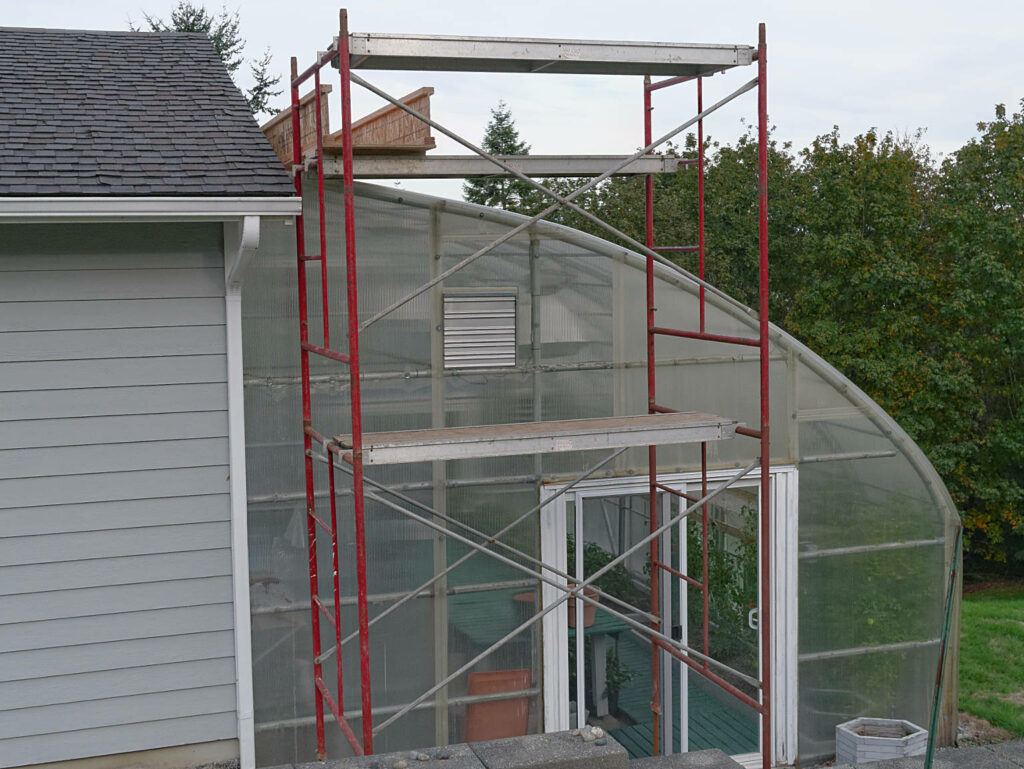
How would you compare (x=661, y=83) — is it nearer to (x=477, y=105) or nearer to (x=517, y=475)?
(x=517, y=475)

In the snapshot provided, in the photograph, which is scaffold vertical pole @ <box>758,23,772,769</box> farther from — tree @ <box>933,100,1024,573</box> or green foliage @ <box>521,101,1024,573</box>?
tree @ <box>933,100,1024,573</box>

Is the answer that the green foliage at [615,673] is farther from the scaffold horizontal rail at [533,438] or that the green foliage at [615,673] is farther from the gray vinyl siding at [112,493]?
the gray vinyl siding at [112,493]

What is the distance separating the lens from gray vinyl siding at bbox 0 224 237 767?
17.2ft

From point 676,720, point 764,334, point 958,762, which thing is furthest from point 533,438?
point 676,720

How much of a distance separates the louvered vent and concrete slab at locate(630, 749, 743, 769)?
2854 millimetres

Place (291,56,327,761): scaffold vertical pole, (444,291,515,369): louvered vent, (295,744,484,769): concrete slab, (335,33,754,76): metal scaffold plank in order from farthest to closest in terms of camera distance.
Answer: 1. (444,291,515,369): louvered vent
2. (291,56,327,761): scaffold vertical pole
3. (335,33,754,76): metal scaffold plank
4. (295,744,484,769): concrete slab

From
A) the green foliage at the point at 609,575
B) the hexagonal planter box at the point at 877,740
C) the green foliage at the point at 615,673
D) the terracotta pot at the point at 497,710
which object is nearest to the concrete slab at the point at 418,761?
the terracotta pot at the point at 497,710

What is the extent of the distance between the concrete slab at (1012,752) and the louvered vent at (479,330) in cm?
341

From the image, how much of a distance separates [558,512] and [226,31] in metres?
23.9

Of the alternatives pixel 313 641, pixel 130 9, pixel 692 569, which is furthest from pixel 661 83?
pixel 130 9

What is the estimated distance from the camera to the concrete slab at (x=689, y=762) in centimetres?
447

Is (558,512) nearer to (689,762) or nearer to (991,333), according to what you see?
(689,762)

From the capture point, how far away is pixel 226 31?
1082 inches

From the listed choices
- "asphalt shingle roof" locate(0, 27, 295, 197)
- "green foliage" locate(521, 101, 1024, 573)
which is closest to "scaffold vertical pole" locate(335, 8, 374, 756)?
"asphalt shingle roof" locate(0, 27, 295, 197)
